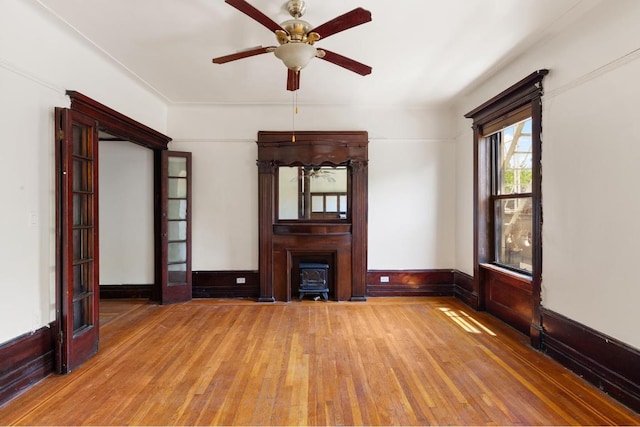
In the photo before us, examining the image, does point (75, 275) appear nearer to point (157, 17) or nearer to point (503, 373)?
point (157, 17)

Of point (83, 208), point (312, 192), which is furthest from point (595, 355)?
point (83, 208)

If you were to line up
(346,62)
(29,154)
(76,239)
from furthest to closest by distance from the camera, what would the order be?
(76,239) → (346,62) → (29,154)

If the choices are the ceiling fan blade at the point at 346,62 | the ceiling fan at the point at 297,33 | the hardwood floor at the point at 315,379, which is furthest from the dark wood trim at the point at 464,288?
the ceiling fan at the point at 297,33

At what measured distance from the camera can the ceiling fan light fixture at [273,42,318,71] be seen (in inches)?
86.4

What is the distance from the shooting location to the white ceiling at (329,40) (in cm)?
235

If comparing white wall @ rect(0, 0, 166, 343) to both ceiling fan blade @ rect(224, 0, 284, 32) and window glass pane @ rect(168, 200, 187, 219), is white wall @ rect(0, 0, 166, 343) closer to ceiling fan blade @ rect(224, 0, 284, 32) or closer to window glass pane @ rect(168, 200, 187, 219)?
ceiling fan blade @ rect(224, 0, 284, 32)

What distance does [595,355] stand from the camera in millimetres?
2324

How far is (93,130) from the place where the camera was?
9.32 ft

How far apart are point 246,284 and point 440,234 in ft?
10.1

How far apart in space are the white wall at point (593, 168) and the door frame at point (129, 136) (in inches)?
167

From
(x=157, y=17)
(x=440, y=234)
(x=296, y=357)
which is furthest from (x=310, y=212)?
(x=157, y=17)

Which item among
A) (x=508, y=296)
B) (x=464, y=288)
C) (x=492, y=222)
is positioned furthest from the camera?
(x=464, y=288)

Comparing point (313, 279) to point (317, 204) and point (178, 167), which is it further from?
point (178, 167)

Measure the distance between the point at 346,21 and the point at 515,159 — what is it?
264cm
